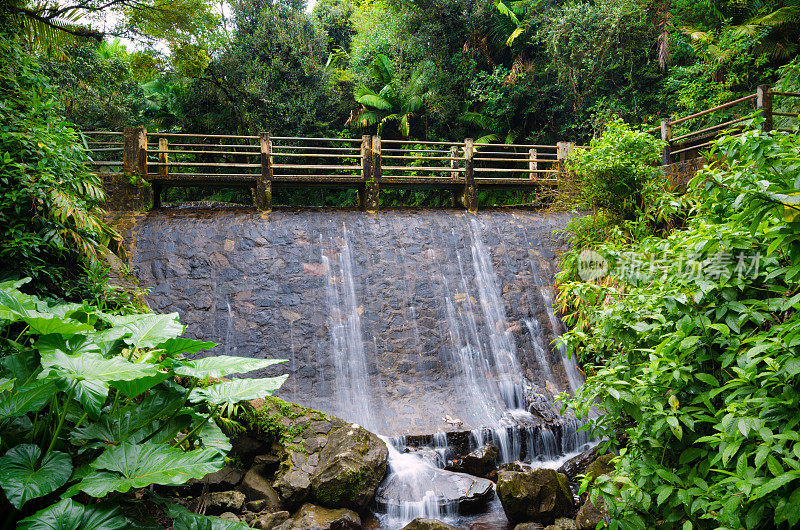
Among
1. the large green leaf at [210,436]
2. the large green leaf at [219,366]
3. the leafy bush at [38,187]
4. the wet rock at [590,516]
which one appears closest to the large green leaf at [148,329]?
the large green leaf at [219,366]

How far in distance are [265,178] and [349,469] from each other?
5.99 meters

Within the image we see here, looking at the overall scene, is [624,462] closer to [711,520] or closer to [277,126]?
[711,520]

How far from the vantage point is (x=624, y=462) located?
2572 millimetres

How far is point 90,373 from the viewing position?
206cm

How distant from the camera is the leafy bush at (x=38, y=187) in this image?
13.2 ft

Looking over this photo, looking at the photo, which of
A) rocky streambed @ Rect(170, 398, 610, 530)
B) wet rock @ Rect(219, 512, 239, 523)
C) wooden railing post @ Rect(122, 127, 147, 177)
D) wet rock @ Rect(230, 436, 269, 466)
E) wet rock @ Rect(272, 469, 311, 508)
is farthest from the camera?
wooden railing post @ Rect(122, 127, 147, 177)

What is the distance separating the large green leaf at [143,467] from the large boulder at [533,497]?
282 centimetres

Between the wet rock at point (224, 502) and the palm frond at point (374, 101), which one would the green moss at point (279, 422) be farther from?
the palm frond at point (374, 101)

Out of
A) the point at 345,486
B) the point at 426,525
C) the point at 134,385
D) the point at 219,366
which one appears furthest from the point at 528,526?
the point at 134,385

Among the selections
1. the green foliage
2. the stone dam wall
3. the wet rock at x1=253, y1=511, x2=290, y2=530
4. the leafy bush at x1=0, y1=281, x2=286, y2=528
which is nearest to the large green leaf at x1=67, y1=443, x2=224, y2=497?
the leafy bush at x1=0, y1=281, x2=286, y2=528

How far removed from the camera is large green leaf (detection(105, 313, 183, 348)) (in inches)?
101

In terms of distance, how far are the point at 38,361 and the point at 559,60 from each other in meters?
12.9

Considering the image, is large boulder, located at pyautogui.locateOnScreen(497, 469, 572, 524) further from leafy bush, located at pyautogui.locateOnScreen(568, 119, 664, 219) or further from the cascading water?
leafy bush, located at pyautogui.locateOnScreen(568, 119, 664, 219)

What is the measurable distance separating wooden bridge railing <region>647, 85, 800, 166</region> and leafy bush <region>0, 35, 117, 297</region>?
6108 mm
